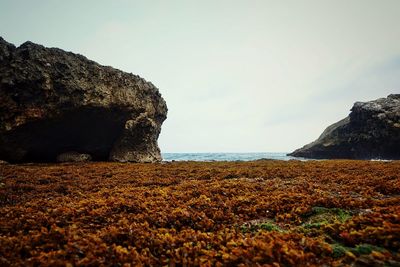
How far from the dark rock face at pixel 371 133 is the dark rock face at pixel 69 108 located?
125 feet

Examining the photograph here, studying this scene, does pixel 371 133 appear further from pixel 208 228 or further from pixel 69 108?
pixel 208 228

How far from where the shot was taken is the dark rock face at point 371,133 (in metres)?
43.5

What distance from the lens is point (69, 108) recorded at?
82.0ft

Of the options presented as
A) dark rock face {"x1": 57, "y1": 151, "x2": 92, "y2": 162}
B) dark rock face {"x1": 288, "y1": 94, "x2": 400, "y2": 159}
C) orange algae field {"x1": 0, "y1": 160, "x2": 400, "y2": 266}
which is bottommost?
orange algae field {"x1": 0, "y1": 160, "x2": 400, "y2": 266}

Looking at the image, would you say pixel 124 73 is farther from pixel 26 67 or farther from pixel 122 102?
pixel 26 67

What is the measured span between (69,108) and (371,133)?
1903 inches

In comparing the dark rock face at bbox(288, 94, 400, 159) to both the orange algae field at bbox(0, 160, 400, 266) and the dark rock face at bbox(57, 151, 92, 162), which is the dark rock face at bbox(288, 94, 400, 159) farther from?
the dark rock face at bbox(57, 151, 92, 162)

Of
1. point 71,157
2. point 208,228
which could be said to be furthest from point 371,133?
point 208,228

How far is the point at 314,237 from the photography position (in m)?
6.32

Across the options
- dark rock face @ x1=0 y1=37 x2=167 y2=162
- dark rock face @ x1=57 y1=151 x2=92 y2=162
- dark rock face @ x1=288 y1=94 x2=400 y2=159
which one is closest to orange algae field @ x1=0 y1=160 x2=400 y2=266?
dark rock face @ x1=0 y1=37 x2=167 y2=162

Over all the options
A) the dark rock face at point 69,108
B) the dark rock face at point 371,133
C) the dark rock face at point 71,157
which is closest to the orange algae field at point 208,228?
the dark rock face at point 69,108

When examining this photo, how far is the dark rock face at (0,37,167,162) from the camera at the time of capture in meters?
22.5

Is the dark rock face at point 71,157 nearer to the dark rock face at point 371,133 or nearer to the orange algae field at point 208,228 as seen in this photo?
the orange algae field at point 208,228

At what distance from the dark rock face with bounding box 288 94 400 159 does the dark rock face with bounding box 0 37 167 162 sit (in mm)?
38141
